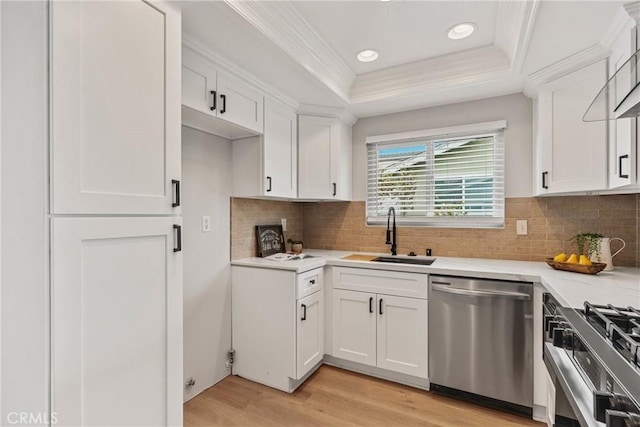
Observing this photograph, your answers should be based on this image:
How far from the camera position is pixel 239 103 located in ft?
6.84

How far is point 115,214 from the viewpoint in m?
1.09

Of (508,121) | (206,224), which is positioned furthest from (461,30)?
(206,224)

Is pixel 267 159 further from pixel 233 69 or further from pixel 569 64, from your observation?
pixel 569 64

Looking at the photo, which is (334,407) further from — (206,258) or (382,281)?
(206,258)

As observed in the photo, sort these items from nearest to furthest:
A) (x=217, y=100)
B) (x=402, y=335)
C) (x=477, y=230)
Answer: (x=217, y=100) → (x=402, y=335) → (x=477, y=230)

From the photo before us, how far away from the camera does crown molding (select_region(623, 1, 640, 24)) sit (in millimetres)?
1389

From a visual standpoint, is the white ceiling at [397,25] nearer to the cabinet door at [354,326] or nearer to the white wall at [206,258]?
the white wall at [206,258]

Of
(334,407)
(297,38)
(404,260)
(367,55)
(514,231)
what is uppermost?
(367,55)

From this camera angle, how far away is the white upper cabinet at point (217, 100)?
1726 mm

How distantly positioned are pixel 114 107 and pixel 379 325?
2.17 metres

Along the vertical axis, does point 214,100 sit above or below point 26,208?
above

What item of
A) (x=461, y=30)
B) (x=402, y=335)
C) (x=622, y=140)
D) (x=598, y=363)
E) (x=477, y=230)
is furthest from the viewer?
(x=477, y=230)

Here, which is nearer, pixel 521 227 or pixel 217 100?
pixel 217 100

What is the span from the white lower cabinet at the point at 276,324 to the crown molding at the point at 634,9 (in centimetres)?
227
